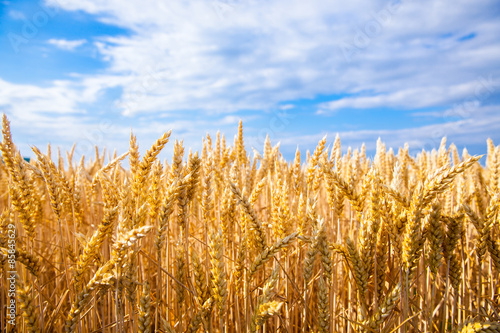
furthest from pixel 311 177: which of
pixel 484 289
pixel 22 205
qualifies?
pixel 484 289

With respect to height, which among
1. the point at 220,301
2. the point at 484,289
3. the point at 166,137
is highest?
the point at 166,137

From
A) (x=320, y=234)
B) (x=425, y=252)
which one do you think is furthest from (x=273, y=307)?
(x=425, y=252)

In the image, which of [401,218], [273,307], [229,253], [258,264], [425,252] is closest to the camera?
[273,307]

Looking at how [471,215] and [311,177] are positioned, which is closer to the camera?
[471,215]

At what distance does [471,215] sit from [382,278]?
632 mm

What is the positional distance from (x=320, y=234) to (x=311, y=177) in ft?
2.99

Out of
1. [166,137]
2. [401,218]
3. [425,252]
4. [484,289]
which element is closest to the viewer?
[401,218]

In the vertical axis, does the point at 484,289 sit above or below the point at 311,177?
below

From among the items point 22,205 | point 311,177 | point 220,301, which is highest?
point 311,177

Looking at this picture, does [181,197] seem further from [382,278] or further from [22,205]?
[382,278]

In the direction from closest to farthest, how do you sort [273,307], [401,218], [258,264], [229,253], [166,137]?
[273,307] < [258,264] < [401,218] < [166,137] < [229,253]

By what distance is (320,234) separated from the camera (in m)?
1.44

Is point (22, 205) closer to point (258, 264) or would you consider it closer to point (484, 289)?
point (258, 264)

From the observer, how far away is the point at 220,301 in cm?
132
